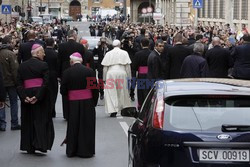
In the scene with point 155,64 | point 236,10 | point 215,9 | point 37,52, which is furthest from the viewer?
point 215,9

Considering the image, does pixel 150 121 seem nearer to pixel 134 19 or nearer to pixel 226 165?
pixel 226 165

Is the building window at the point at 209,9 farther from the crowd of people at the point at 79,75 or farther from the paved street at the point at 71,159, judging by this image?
the paved street at the point at 71,159

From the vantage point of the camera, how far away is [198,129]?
693 cm

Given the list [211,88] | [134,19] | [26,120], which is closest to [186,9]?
[134,19]

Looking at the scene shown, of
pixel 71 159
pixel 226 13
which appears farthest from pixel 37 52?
pixel 226 13

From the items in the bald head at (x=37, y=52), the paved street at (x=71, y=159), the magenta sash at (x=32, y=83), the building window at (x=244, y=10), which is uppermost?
the building window at (x=244, y=10)

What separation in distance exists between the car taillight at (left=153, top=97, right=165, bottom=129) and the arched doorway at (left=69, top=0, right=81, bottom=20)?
140 metres

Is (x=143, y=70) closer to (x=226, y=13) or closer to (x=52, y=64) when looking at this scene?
(x=52, y=64)

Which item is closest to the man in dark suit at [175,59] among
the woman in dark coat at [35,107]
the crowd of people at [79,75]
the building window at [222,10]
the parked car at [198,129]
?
the crowd of people at [79,75]

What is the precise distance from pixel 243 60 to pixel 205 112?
32.2ft

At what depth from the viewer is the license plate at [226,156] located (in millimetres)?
6762

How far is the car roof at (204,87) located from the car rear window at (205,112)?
77 millimetres

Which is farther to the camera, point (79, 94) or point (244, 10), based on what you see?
point (244, 10)

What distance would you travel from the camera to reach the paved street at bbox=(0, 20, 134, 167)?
11516 millimetres
